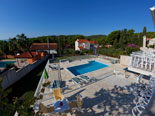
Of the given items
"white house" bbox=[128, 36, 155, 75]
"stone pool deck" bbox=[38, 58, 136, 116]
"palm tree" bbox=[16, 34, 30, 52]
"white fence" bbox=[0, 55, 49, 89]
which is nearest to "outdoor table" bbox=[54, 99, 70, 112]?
"stone pool deck" bbox=[38, 58, 136, 116]

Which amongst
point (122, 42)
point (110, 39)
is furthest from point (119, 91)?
point (110, 39)

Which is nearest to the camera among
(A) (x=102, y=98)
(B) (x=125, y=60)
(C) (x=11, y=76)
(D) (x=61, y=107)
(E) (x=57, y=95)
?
(D) (x=61, y=107)

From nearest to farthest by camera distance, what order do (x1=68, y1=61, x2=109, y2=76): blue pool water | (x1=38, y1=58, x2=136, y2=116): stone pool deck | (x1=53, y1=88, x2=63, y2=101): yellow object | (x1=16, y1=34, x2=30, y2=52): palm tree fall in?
(x1=38, y1=58, x2=136, y2=116): stone pool deck
(x1=53, y1=88, x2=63, y2=101): yellow object
(x1=68, y1=61, x2=109, y2=76): blue pool water
(x1=16, y1=34, x2=30, y2=52): palm tree

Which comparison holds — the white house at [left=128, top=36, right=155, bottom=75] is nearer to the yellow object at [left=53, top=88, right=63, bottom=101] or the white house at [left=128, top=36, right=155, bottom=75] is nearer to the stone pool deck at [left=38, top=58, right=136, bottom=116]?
the stone pool deck at [left=38, top=58, right=136, bottom=116]

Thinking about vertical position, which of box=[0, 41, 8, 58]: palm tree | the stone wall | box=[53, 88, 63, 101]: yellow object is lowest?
box=[53, 88, 63, 101]: yellow object

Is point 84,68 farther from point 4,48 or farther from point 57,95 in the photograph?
point 4,48

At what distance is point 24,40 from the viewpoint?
1705 centimetres

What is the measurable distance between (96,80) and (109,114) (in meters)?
3.71

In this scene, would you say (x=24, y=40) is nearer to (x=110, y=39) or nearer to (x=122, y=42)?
(x=122, y=42)

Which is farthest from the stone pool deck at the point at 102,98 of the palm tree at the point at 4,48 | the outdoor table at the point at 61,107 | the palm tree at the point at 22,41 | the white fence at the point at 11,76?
the palm tree at the point at 4,48

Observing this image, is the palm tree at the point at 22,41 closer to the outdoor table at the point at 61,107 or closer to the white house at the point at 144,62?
the outdoor table at the point at 61,107

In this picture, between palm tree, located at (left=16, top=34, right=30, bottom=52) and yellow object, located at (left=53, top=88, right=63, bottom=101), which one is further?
palm tree, located at (left=16, top=34, right=30, bottom=52)

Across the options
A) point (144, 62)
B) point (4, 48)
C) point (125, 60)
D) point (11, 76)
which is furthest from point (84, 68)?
point (4, 48)

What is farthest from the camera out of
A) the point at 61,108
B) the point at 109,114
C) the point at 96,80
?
the point at 96,80
